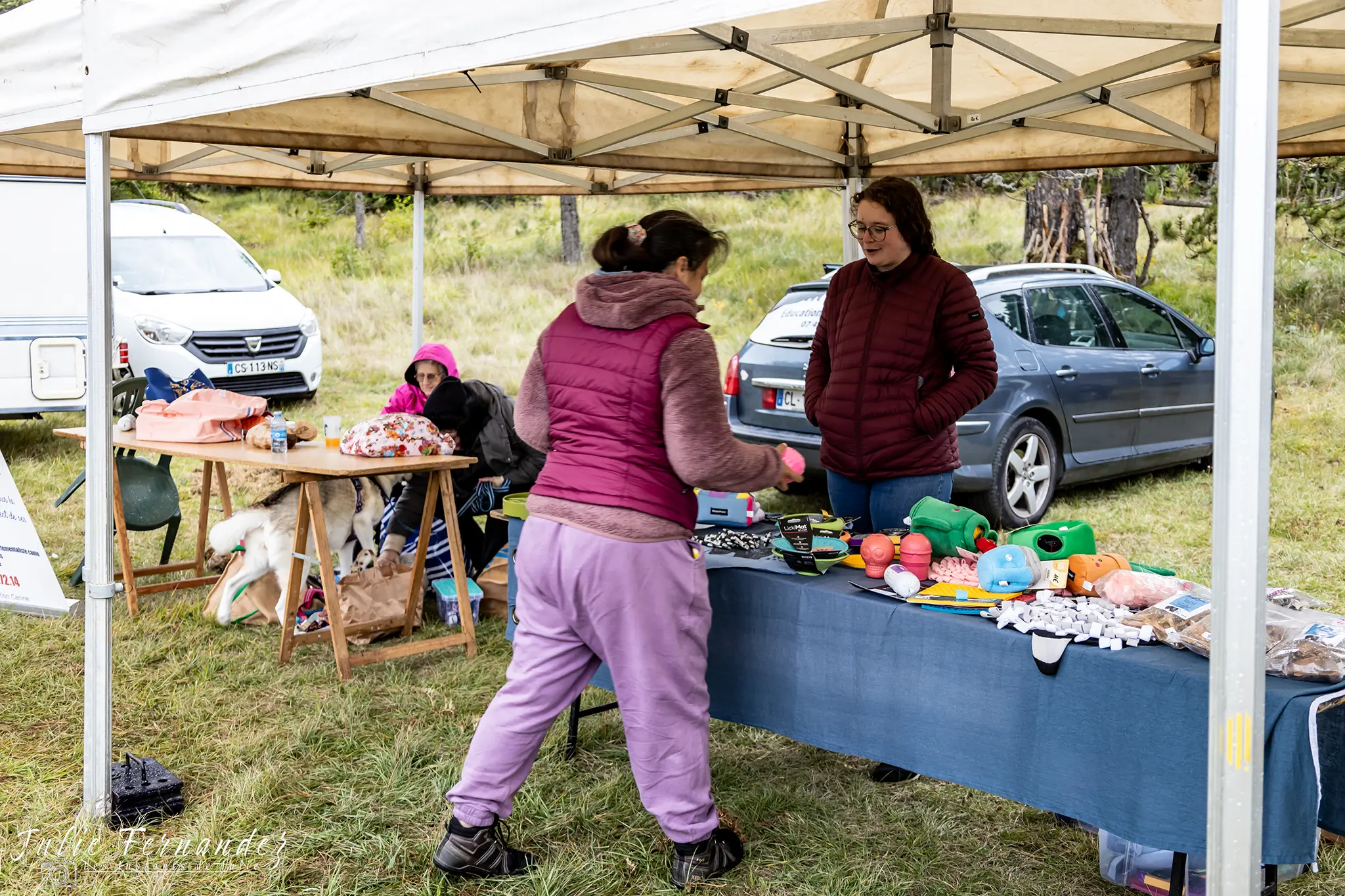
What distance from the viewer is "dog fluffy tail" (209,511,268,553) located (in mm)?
4891

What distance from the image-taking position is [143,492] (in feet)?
18.5

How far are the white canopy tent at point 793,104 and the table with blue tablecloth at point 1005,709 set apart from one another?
610 millimetres

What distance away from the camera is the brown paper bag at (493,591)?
5336 millimetres

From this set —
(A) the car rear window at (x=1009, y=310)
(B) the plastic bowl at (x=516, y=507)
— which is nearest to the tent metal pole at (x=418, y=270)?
(B) the plastic bowl at (x=516, y=507)

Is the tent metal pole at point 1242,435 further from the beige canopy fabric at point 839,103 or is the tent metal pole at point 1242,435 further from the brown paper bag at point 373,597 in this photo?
the brown paper bag at point 373,597

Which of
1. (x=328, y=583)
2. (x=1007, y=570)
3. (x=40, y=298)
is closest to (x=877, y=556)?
(x=1007, y=570)

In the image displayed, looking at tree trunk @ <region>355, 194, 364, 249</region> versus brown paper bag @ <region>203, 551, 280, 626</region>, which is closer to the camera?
brown paper bag @ <region>203, 551, 280, 626</region>

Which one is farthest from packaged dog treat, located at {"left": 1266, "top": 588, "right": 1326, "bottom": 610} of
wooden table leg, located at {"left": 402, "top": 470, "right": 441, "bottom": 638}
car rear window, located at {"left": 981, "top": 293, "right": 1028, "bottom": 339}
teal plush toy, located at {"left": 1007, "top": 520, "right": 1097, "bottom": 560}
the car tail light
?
the car tail light

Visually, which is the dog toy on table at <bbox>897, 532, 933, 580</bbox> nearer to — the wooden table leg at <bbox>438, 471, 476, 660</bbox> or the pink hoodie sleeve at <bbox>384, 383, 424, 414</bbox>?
the wooden table leg at <bbox>438, 471, 476, 660</bbox>

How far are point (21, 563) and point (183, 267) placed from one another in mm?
6919

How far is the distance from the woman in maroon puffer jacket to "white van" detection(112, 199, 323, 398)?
25.7 feet

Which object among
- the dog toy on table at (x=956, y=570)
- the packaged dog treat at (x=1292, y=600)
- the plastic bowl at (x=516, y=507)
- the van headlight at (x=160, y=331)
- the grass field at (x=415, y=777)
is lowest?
the grass field at (x=415, y=777)

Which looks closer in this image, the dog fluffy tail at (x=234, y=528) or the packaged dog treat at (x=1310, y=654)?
the packaged dog treat at (x=1310, y=654)

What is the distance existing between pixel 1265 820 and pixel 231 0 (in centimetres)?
274
